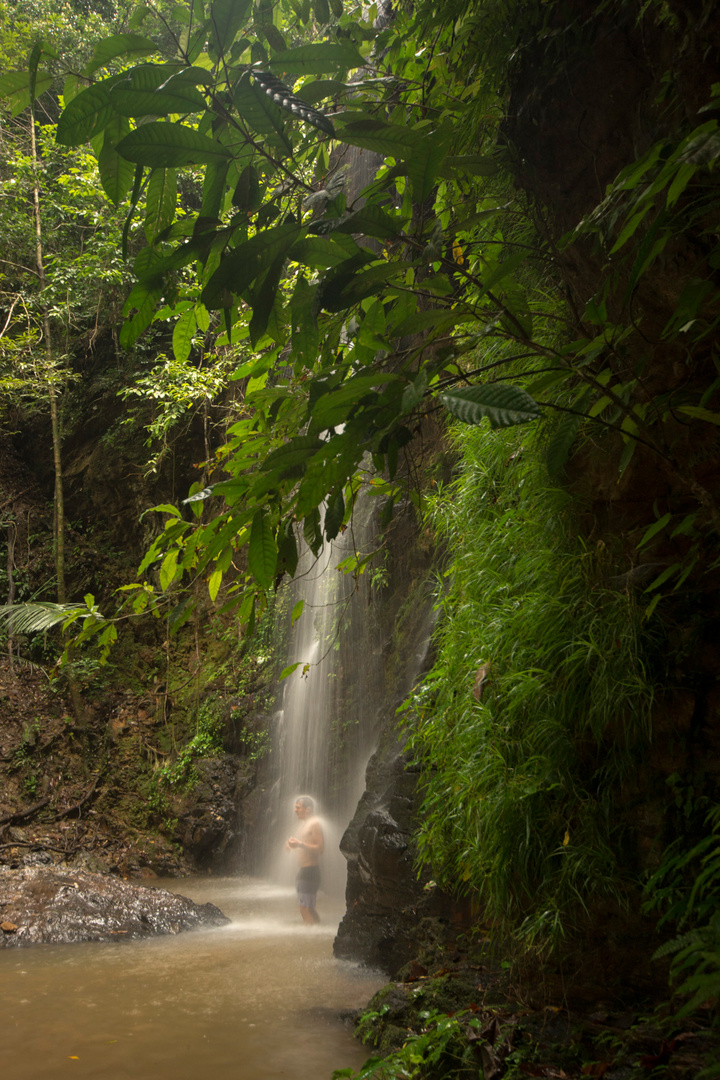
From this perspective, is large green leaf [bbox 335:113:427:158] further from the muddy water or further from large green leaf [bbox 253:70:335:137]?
the muddy water

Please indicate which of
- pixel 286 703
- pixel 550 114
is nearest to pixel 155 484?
pixel 286 703

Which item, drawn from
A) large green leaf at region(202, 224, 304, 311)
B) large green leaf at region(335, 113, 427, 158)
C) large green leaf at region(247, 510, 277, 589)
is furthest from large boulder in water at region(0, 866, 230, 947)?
large green leaf at region(335, 113, 427, 158)

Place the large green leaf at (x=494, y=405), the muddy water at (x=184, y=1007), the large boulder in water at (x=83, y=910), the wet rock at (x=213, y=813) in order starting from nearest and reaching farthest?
the large green leaf at (x=494, y=405) → the muddy water at (x=184, y=1007) → the large boulder in water at (x=83, y=910) → the wet rock at (x=213, y=813)

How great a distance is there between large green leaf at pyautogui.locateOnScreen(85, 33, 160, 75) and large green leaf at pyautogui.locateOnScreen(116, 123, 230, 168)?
17 centimetres

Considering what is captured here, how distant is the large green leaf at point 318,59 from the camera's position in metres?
1.19

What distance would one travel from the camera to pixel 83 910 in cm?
512

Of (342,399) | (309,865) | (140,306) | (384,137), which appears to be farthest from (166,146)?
(309,865)

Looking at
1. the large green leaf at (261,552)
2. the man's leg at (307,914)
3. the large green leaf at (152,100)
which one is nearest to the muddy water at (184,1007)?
the man's leg at (307,914)

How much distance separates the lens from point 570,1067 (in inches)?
76.0

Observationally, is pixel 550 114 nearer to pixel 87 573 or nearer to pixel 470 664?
pixel 470 664

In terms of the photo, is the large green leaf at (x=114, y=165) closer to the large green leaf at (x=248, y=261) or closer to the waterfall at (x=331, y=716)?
the large green leaf at (x=248, y=261)

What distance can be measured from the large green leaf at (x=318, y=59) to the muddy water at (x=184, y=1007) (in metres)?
3.26

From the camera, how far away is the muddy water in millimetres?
2711

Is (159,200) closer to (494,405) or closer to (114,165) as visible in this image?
(114,165)
